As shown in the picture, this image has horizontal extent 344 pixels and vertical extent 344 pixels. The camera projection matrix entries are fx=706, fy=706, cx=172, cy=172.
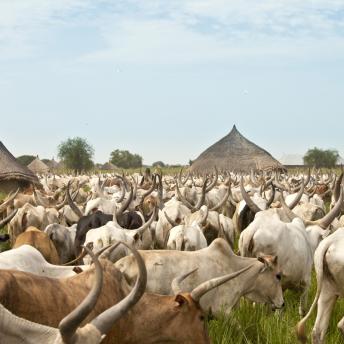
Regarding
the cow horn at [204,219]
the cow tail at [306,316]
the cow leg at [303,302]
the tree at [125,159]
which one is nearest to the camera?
the cow tail at [306,316]

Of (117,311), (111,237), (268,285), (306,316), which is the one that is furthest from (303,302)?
(117,311)

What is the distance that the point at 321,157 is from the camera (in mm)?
86125

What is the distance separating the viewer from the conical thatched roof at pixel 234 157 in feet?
163

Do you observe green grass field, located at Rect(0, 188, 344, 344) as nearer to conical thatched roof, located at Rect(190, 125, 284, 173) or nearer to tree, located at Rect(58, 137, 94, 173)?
conical thatched roof, located at Rect(190, 125, 284, 173)

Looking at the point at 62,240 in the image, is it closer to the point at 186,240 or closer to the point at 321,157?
the point at 186,240

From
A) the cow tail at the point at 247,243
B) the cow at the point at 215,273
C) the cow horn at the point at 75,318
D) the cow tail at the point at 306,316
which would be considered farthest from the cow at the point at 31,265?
the cow horn at the point at 75,318

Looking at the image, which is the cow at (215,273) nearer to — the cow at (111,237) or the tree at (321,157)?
the cow at (111,237)

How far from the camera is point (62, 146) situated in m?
77.9

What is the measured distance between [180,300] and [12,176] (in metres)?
25.3

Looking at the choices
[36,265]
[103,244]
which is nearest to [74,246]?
[103,244]

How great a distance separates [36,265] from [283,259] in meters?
3.09

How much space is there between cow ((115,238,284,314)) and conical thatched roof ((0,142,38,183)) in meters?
22.7

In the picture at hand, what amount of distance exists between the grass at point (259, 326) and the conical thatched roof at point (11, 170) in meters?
22.6

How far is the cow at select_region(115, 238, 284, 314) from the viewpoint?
22.1 feet
